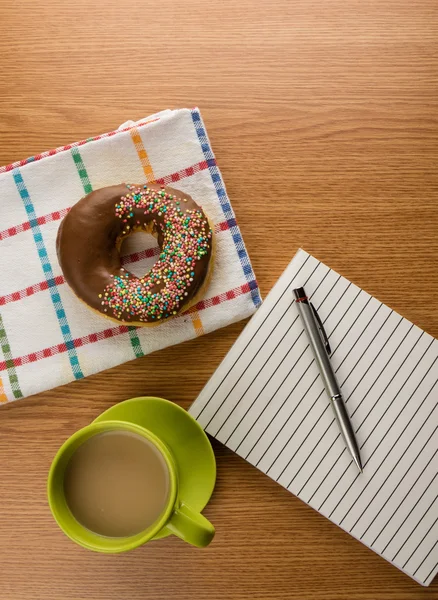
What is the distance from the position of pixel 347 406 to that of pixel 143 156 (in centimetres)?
47

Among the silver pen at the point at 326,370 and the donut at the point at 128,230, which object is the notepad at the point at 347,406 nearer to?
the silver pen at the point at 326,370

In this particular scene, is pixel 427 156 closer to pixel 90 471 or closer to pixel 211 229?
pixel 211 229

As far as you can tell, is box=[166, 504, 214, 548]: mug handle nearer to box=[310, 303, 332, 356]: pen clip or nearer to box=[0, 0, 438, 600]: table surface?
box=[0, 0, 438, 600]: table surface

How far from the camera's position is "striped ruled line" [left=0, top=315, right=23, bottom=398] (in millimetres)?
885

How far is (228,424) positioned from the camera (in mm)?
887

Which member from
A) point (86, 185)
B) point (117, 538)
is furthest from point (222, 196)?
Answer: point (117, 538)

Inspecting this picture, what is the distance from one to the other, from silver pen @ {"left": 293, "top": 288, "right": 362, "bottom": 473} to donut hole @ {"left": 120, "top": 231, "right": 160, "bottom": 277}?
212mm

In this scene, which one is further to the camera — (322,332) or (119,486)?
(322,332)

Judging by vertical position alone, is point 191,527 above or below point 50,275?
below

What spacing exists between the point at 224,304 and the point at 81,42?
444 millimetres

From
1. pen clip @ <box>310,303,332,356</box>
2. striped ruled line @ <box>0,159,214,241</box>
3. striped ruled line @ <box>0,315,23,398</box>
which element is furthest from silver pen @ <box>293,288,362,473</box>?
striped ruled line @ <box>0,315,23,398</box>

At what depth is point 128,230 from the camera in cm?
83

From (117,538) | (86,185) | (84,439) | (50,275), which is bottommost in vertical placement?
(117,538)

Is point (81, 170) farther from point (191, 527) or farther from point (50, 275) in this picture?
point (191, 527)
